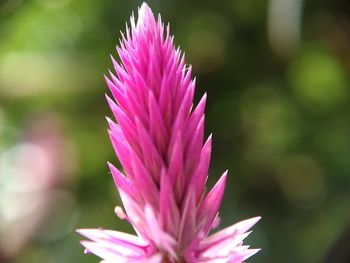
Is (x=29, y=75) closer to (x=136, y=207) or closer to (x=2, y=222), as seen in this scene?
(x=2, y=222)

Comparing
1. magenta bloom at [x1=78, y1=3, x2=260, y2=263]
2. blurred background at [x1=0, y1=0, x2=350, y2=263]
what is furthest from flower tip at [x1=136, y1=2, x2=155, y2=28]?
blurred background at [x1=0, y1=0, x2=350, y2=263]

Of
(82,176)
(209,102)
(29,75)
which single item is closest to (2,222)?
(82,176)

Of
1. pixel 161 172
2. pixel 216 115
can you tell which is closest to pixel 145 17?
pixel 161 172

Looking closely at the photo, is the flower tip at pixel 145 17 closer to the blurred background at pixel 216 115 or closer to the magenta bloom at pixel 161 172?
the magenta bloom at pixel 161 172

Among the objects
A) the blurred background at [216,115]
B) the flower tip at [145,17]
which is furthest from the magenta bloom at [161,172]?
the blurred background at [216,115]

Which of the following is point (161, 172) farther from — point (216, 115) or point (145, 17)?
point (216, 115)
